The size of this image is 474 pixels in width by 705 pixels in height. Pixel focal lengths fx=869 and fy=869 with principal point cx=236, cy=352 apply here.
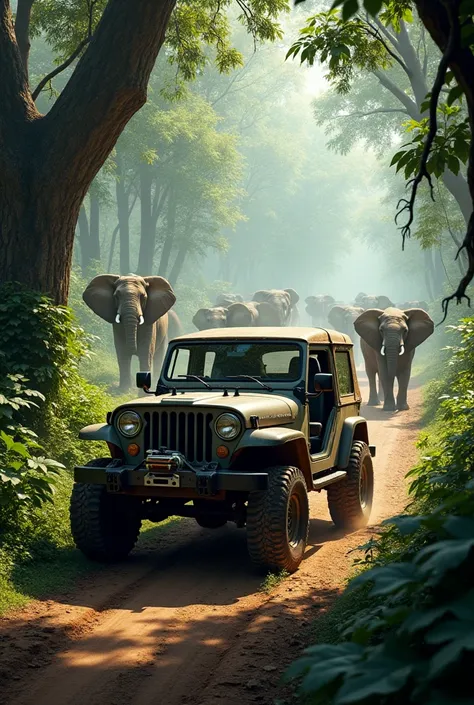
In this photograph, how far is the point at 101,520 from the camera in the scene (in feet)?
25.2

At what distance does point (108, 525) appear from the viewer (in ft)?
25.7

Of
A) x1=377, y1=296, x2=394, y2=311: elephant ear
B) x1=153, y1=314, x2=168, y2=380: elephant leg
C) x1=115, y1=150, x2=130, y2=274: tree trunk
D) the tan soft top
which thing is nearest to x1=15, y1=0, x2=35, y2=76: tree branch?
the tan soft top

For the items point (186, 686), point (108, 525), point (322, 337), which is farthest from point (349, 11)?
point (322, 337)

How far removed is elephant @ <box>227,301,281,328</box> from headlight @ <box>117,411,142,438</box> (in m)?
24.9

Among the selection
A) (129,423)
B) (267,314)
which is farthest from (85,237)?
(129,423)

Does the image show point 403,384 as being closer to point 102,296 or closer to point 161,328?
point 161,328

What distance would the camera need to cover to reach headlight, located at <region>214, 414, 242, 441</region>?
7.34 meters

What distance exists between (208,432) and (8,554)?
6.63ft

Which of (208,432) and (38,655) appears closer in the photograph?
(38,655)

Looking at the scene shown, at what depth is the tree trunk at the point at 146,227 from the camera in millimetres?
40031

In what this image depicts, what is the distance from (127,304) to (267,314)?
20066mm

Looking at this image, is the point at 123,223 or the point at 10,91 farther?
the point at 123,223

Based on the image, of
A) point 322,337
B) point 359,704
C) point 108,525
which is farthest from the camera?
point 322,337

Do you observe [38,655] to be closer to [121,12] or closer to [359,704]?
[359,704]
